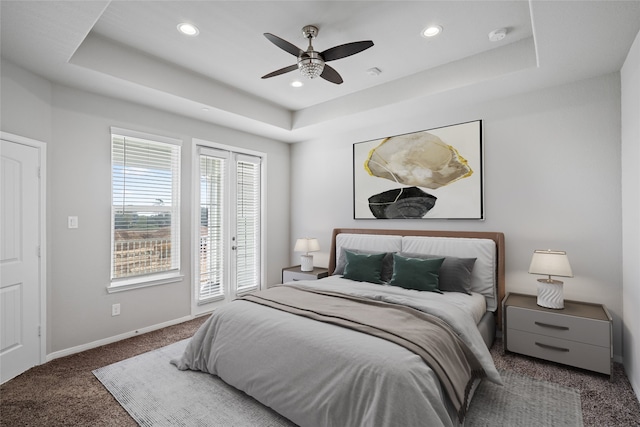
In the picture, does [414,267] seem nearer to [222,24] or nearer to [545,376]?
[545,376]

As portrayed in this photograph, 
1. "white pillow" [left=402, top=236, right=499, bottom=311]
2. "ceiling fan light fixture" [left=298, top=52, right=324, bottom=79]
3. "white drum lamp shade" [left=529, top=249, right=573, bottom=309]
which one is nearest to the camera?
"ceiling fan light fixture" [left=298, top=52, right=324, bottom=79]

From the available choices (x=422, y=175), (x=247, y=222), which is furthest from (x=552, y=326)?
(x=247, y=222)

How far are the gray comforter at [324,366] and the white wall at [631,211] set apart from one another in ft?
3.85

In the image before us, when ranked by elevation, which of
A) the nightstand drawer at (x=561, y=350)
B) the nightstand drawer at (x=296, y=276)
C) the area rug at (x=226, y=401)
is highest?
the nightstand drawer at (x=296, y=276)

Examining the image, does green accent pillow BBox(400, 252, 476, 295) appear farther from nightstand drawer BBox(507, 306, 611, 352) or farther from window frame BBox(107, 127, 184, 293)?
window frame BBox(107, 127, 184, 293)

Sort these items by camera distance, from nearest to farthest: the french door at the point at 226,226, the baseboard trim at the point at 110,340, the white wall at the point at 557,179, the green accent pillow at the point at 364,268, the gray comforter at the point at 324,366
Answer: the gray comforter at the point at 324,366, the white wall at the point at 557,179, the baseboard trim at the point at 110,340, the green accent pillow at the point at 364,268, the french door at the point at 226,226

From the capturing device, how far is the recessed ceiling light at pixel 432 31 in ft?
8.36

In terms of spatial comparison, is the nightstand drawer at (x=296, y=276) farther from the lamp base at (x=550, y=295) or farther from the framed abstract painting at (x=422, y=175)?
the lamp base at (x=550, y=295)

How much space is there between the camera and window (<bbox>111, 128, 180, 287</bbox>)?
339cm

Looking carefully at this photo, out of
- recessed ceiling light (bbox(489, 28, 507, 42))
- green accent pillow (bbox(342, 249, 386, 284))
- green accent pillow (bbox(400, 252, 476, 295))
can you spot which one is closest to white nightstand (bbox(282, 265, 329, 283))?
green accent pillow (bbox(342, 249, 386, 284))

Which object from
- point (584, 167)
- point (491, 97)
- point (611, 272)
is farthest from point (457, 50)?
point (611, 272)

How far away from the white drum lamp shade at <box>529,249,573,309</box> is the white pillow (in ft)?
1.44

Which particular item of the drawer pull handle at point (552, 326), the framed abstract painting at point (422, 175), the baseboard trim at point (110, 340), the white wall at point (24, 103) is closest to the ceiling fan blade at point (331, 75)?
the framed abstract painting at point (422, 175)

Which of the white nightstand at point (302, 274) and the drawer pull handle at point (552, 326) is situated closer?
the drawer pull handle at point (552, 326)
